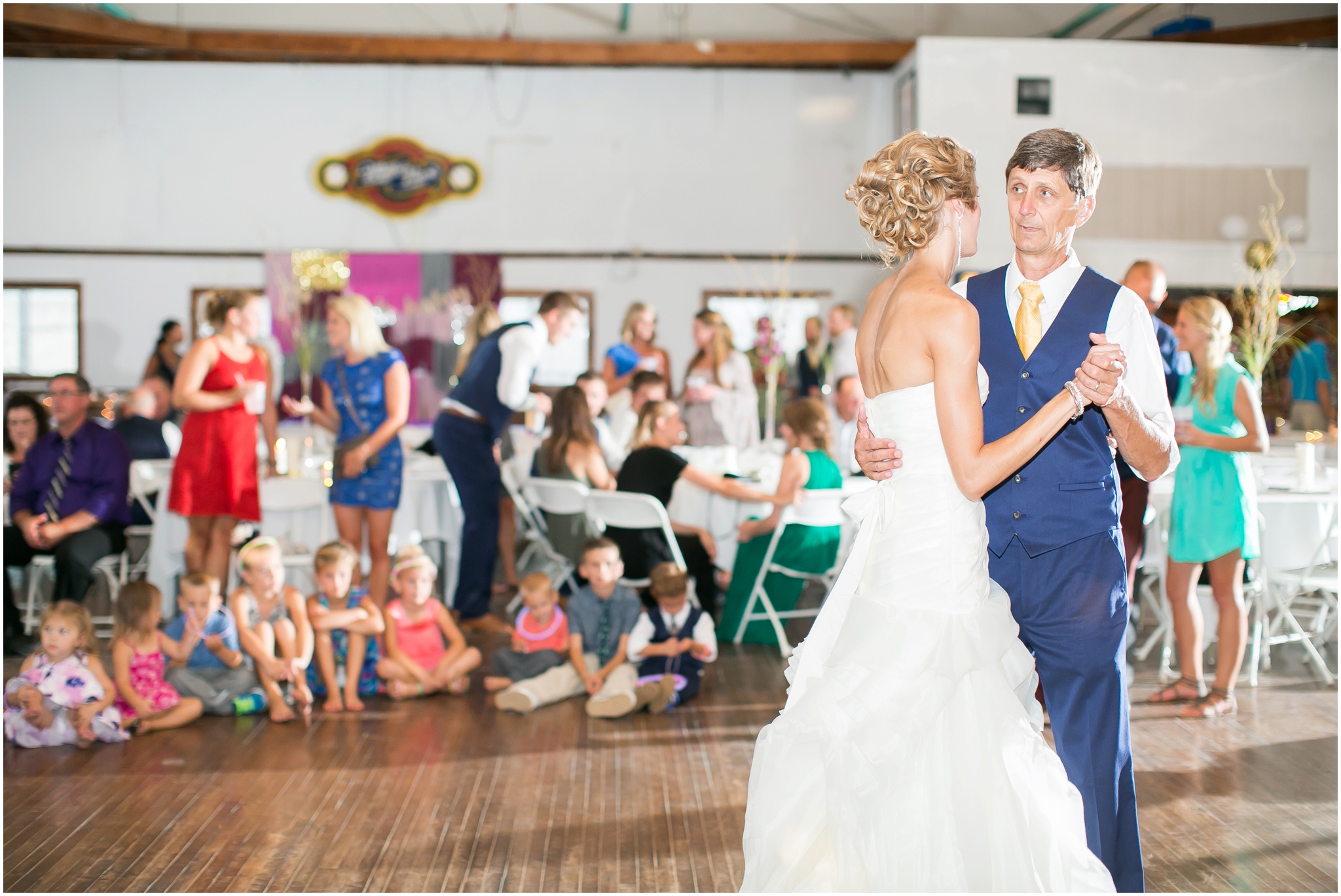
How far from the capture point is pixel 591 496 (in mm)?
4879

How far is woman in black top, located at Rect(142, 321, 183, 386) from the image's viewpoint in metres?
8.38

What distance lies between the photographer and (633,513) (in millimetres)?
4828

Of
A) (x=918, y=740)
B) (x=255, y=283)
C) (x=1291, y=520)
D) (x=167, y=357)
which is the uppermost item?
(x=255, y=283)

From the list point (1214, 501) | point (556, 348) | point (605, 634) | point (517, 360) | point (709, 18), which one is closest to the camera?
point (1214, 501)

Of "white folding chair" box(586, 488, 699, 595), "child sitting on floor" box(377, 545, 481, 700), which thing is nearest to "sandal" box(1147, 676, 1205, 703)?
"white folding chair" box(586, 488, 699, 595)

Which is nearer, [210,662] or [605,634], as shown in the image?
[210,662]

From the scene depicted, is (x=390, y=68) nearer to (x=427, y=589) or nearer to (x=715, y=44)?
(x=715, y=44)

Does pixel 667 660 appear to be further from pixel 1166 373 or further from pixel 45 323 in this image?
pixel 45 323

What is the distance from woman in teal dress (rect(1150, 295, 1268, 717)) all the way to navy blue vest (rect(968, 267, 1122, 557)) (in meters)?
2.21

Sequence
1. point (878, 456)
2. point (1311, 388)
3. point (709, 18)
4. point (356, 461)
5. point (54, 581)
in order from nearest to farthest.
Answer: point (878, 456) < point (356, 461) < point (54, 581) < point (1311, 388) < point (709, 18)

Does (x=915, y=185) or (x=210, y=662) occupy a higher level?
(x=915, y=185)

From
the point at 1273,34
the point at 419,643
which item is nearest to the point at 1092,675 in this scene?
the point at 419,643

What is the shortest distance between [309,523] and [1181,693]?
13.2 feet

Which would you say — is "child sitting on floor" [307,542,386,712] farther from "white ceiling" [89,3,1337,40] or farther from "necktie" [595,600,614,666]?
"white ceiling" [89,3,1337,40]
